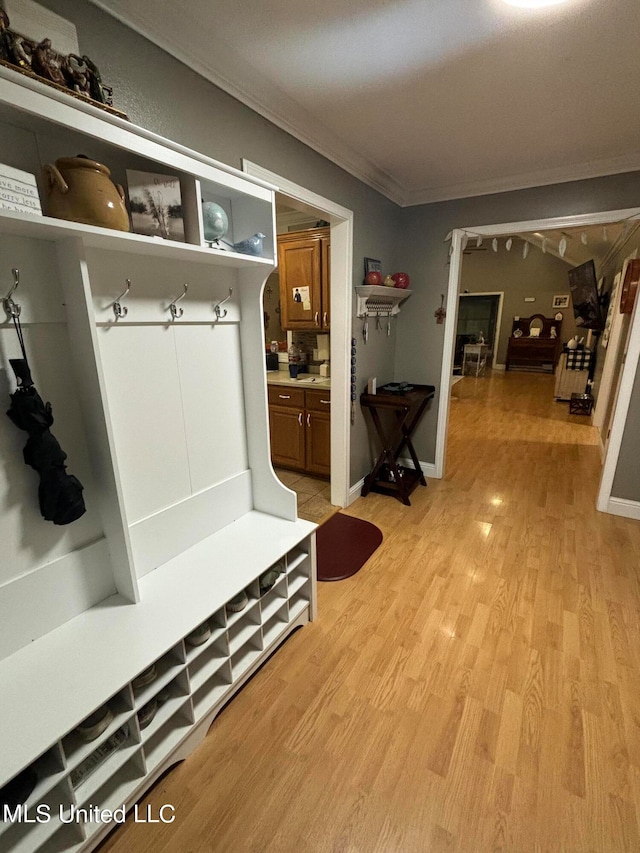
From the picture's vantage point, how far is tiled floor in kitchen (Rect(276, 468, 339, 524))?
9.54 ft

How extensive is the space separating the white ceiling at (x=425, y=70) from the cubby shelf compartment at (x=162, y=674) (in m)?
2.02

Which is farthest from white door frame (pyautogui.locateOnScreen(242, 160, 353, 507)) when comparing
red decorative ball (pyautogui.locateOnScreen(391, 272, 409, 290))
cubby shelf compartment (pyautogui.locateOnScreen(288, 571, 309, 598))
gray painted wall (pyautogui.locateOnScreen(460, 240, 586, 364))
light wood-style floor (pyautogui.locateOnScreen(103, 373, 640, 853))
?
gray painted wall (pyautogui.locateOnScreen(460, 240, 586, 364))

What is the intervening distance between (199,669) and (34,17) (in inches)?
76.9

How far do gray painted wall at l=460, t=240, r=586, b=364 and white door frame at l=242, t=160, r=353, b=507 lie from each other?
788 cm

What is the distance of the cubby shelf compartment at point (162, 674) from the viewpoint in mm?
1130

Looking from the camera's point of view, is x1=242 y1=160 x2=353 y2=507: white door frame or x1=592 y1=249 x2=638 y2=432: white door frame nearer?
x1=242 y1=160 x2=353 y2=507: white door frame

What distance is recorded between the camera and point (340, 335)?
107 inches

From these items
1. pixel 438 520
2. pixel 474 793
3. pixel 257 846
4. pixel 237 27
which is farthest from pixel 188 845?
pixel 237 27

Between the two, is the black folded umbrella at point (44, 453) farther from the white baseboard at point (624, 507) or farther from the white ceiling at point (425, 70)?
the white baseboard at point (624, 507)

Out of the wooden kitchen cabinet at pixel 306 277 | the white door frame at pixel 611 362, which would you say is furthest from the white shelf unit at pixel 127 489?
the white door frame at pixel 611 362

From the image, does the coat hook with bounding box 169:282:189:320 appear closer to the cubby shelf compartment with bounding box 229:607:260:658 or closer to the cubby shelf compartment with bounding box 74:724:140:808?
the cubby shelf compartment with bounding box 229:607:260:658

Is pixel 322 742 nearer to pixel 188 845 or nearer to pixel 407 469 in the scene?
pixel 188 845

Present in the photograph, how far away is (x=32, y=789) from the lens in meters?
0.91

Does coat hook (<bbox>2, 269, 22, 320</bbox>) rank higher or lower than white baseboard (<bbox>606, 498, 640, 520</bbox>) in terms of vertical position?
higher
